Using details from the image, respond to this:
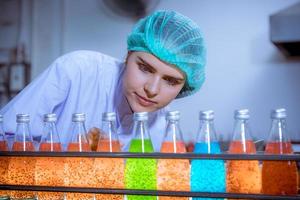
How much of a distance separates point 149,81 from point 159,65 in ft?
0.18

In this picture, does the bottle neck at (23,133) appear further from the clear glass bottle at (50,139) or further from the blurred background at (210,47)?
the blurred background at (210,47)

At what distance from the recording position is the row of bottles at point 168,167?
75 cm

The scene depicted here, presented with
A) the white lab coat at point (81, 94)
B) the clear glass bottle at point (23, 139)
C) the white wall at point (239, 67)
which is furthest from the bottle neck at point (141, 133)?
the white wall at point (239, 67)

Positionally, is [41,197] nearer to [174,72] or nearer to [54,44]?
[174,72]

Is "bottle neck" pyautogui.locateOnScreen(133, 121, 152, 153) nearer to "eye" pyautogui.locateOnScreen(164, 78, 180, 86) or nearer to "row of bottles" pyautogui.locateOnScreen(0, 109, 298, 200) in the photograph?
"row of bottles" pyautogui.locateOnScreen(0, 109, 298, 200)

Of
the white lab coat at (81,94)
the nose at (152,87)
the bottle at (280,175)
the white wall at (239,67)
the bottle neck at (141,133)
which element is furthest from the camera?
the white wall at (239,67)

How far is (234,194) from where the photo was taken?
2.10 feet

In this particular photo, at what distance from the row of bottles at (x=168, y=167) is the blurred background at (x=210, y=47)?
2034 mm

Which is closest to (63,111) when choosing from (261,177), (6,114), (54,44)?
(6,114)

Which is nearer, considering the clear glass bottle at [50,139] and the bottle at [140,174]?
the bottle at [140,174]

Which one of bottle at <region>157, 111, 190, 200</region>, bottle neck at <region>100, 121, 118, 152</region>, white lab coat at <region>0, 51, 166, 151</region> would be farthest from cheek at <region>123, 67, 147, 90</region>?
bottle at <region>157, 111, 190, 200</region>

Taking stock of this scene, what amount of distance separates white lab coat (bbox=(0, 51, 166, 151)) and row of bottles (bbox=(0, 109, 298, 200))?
18.4 inches

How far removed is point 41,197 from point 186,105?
7.82 feet

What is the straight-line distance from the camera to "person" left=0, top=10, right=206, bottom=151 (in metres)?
1.23
